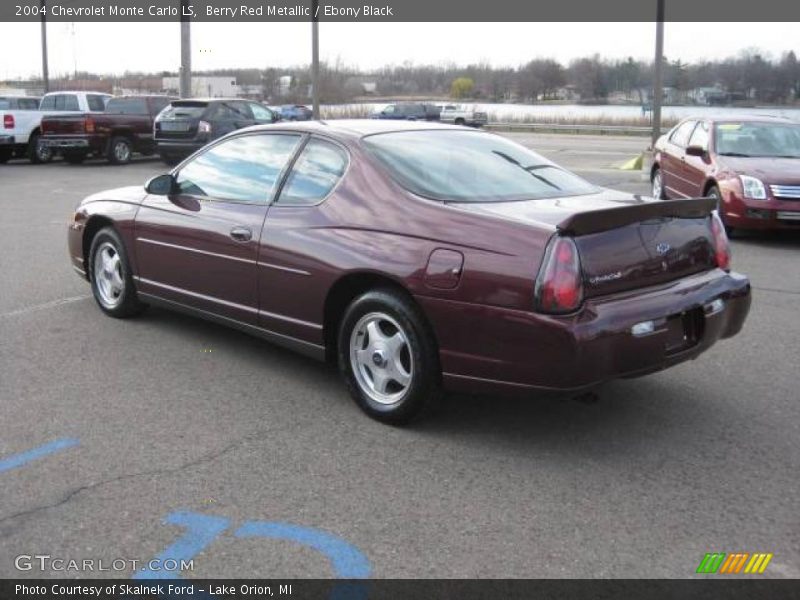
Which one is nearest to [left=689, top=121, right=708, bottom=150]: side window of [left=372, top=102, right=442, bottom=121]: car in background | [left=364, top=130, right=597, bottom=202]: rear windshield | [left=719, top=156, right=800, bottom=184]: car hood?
[left=719, top=156, right=800, bottom=184]: car hood

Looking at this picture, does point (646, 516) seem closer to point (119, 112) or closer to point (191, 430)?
point (191, 430)

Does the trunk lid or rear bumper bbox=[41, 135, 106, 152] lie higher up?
rear bumper bbox=[41, 135, 106, 152]

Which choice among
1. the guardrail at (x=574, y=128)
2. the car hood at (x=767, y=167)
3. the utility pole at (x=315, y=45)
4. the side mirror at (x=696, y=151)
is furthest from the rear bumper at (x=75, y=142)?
the guardrail at (x=574, y=128)

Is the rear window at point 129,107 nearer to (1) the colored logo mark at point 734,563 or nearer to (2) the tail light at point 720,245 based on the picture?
(2) the tail light at point 720,245

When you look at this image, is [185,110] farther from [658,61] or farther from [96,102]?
[658,61]

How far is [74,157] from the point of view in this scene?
71.9ft

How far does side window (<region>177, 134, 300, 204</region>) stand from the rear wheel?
8.14 meters

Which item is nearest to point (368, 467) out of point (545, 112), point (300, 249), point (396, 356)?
point (396, 356)

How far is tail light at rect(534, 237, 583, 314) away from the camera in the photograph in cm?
366

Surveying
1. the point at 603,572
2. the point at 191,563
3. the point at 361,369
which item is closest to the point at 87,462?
the point at 191,563

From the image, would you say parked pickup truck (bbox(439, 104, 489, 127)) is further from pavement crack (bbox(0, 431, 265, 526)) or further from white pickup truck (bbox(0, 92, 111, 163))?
pavement crack (bbox(0, 431, 265, 526))

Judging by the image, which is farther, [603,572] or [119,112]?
[119,112]

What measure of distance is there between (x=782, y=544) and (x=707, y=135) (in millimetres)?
8516

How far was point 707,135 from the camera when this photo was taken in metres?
10.7
